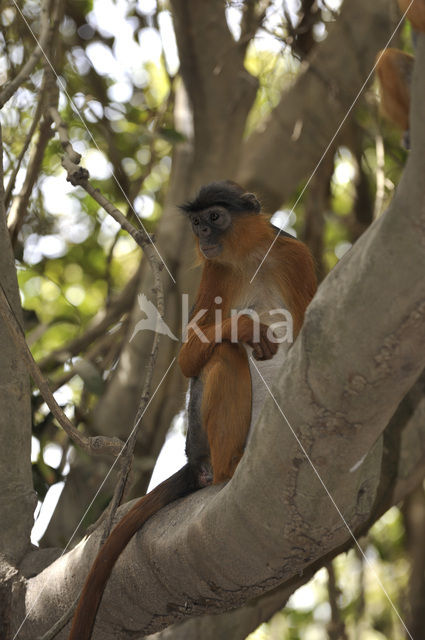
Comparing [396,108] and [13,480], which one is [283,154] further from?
[13,480]

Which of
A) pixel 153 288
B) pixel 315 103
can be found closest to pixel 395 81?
pixel 315 103

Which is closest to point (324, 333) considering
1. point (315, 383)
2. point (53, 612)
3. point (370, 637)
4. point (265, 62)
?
point (315, 383)

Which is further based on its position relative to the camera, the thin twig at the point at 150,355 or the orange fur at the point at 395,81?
the orange fur at the point at 395,81

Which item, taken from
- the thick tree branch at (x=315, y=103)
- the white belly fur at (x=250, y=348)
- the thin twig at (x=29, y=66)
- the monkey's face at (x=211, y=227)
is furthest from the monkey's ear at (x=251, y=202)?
the thick tree branch at (x=315, y=103)

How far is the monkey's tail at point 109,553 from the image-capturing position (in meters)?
1.99

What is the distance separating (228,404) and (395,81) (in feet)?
5.33

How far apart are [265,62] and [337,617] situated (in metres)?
2.95

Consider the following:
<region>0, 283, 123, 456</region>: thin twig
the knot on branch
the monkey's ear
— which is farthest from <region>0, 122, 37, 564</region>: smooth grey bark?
the monkey's ear

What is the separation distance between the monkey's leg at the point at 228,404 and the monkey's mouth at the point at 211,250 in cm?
51

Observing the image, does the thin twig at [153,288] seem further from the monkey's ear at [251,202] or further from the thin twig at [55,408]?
the monkey's ear at [251,202]

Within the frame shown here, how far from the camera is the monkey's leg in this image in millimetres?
2457

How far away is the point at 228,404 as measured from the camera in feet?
8.11

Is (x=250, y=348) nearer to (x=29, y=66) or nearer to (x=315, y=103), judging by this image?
(x=29, y=66)

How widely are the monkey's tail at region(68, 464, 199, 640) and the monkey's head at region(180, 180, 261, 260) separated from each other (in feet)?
3.14
